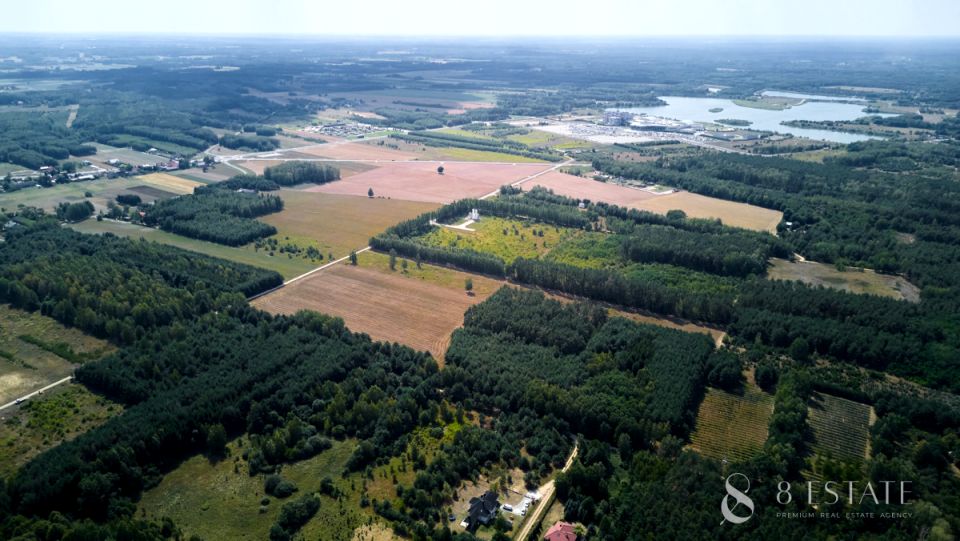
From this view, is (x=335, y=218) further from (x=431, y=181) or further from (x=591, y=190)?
(x=591, y=190)

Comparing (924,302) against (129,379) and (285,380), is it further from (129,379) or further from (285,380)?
(129,379)

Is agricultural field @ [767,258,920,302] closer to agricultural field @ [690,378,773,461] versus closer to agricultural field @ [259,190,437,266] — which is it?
agricultural field @ [690,378,773,461]

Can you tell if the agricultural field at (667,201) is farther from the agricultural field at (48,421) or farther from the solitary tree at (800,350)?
the agricultural field at (48,421)

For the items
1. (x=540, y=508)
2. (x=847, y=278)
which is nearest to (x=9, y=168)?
(x=540, y=508)

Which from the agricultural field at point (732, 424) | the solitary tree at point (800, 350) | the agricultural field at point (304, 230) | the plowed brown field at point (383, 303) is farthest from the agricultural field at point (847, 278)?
the agricultural field at point (304, 230)

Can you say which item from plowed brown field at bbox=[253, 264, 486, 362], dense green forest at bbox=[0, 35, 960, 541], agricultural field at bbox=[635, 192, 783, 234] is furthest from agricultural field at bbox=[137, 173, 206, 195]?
agricultural field at bbox=[635, 192, 783, 234]

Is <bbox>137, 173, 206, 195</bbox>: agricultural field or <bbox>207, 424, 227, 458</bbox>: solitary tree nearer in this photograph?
<bbox>207, 424, 227, 458</bbox>: solitary tree
